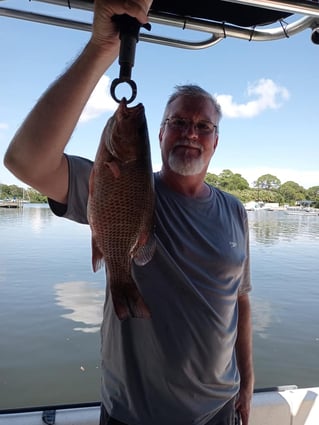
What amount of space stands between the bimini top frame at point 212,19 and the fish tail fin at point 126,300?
3.92 feet

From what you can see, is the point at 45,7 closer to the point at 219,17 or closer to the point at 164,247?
the point at 219,17

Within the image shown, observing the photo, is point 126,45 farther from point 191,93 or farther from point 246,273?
point 246,273

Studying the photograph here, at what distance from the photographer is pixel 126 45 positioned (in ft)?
2.89

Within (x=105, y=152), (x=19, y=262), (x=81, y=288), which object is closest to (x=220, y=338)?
(x=105, y=152)

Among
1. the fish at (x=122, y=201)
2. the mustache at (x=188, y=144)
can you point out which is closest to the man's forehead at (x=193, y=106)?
the mustache at (x=188, y=144)

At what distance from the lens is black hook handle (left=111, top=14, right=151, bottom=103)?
2.88ft

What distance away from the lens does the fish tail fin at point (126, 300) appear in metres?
1.04

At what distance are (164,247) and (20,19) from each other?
48.4 inches

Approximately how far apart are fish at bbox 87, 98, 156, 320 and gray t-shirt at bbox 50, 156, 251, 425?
0.28 m

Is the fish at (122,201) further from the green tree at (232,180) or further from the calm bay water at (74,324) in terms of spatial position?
the green tree at (232,180)

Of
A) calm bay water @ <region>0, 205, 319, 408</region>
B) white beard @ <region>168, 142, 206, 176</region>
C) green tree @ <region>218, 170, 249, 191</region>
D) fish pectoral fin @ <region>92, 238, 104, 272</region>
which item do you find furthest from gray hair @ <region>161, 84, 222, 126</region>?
green tree @ <region>218, 170, 249, 191</region>

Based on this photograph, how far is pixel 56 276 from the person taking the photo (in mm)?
9031

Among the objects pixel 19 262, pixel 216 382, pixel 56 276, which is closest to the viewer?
pixel 216 382

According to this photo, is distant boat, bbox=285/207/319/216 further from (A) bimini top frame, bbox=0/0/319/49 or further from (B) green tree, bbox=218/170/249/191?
(A) bimini top frame, bbox=0/0/319/49
